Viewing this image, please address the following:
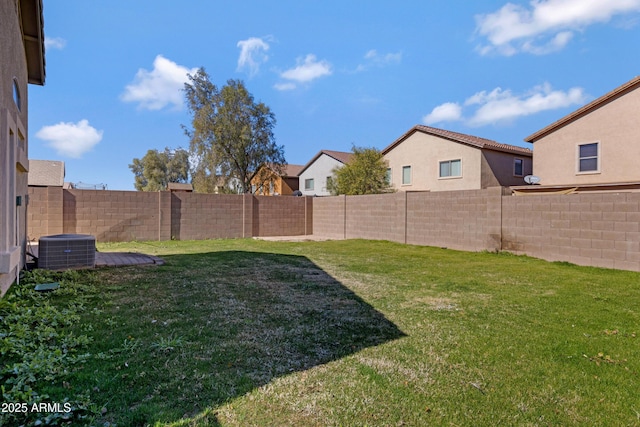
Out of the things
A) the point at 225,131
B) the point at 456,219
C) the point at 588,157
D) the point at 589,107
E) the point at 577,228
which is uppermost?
the point at 225,131

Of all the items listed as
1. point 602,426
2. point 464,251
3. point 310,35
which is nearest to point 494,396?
point 602,426

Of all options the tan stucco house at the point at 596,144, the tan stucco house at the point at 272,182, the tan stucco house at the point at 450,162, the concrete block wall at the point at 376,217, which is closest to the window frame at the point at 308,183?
the tan stucco house at the point at 272,182

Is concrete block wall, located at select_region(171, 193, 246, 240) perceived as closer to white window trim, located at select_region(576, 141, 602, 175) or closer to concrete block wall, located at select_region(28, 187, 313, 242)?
concrete block wall, located at select_region(28, 187, 313, 242)

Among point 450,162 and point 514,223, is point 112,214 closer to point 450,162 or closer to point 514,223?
point 514,223

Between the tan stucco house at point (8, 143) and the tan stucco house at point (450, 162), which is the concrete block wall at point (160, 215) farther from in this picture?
the tan stucco house at point (450, 162)

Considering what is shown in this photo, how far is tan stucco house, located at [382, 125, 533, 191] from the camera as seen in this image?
1834 centimetres

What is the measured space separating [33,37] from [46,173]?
23967mm

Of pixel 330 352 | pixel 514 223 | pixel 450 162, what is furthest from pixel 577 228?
pixel 450 162

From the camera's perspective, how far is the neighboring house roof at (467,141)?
18234 millimetres

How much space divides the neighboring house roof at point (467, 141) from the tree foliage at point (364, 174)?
203cm

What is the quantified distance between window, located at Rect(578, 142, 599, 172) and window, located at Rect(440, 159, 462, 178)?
219 inches

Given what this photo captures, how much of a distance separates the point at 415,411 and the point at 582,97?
1765 centimetres

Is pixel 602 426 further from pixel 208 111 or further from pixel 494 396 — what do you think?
pixel 208 111

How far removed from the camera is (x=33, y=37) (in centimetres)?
733
